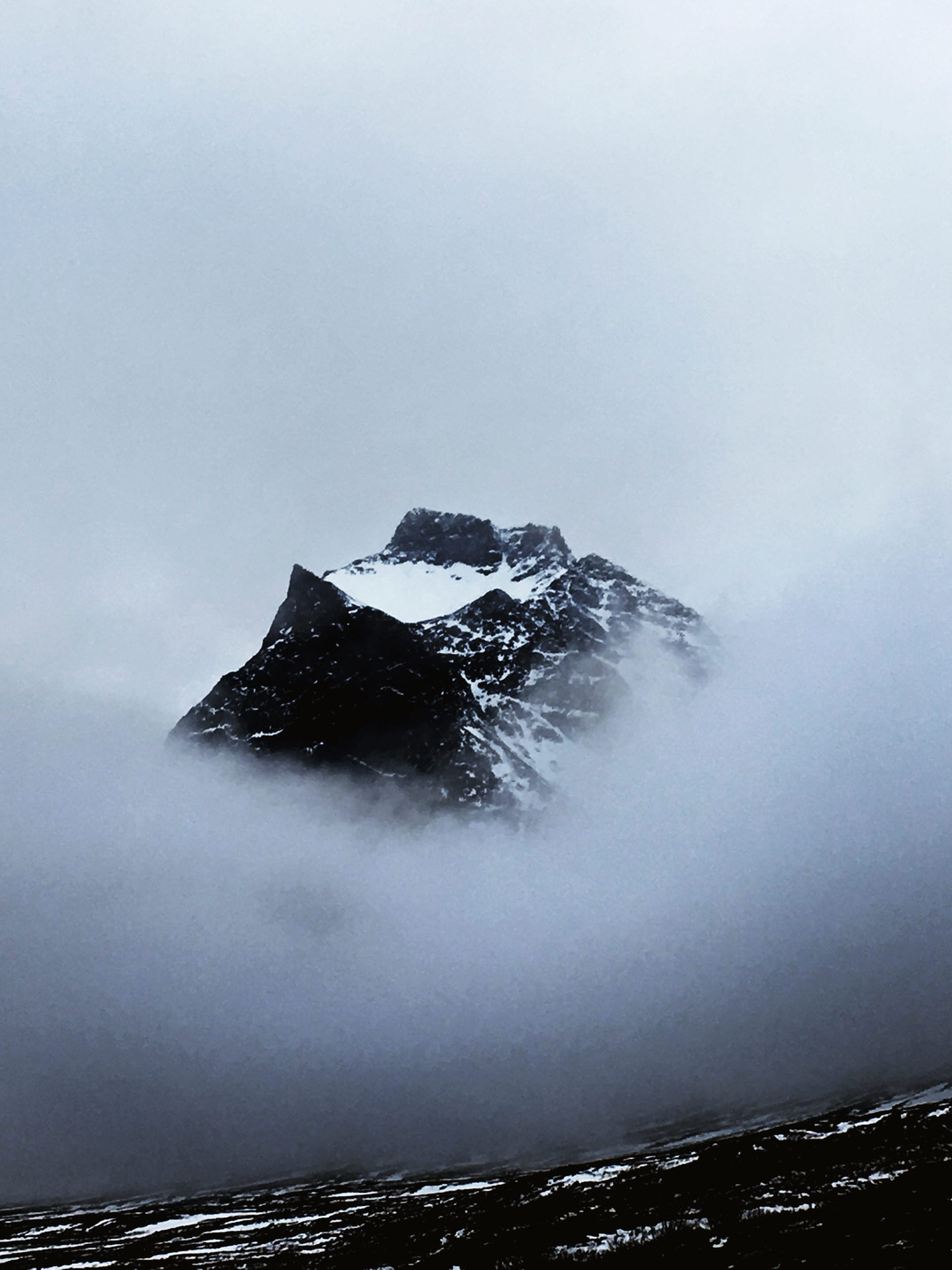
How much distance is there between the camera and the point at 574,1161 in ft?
595

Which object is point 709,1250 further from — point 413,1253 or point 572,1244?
point 413,1253

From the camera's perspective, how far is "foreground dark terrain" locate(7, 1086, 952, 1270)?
50.6 m

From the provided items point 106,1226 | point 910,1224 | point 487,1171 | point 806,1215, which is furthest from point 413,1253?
point 487,1171

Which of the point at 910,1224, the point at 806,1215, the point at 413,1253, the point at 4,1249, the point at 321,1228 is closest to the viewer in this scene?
the point at 910,1224

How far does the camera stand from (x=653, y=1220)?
61062 mm

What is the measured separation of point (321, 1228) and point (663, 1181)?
38178 millimetres

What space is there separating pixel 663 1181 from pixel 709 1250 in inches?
1070

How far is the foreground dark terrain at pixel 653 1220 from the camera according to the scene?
166 feet

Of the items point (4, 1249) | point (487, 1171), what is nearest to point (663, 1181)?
point (4, 1249)

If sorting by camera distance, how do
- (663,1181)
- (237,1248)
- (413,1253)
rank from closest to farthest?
(413,1253)
(663,1181)
(237,1248)

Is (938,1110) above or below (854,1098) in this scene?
above

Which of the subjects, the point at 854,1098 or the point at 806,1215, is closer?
the point at 806,1215

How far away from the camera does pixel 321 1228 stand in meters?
90.2

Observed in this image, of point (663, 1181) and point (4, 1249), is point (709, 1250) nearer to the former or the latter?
point (663, 1181)
